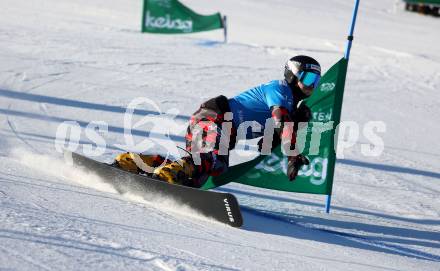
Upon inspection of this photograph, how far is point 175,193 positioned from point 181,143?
3.22m

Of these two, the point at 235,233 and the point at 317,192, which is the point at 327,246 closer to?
the point at 235,233

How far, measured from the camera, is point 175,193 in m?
5.14

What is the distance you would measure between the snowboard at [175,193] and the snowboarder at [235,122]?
17 centimetres

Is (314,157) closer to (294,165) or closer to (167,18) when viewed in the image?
(294,165)

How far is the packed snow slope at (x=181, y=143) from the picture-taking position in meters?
4.14

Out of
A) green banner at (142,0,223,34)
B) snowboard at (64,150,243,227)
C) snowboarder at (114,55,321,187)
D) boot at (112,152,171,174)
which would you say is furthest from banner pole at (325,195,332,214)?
green banner at (142,0,223,34)

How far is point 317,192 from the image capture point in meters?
6.02

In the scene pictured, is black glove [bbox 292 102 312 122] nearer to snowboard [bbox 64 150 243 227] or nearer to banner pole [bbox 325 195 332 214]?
banner pole [bbox 325 195 332 214]

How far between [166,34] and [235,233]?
1267cm

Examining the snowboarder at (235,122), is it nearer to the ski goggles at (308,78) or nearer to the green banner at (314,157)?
the ski goggles at (308,78)

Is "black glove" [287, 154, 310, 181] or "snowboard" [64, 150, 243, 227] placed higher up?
"black glove" [287, 154, 310, 181]

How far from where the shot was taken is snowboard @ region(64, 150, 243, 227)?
4922mm

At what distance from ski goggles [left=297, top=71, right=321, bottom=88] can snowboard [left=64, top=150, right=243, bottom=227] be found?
138cm

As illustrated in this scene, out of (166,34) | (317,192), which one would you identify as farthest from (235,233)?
(166,34)
